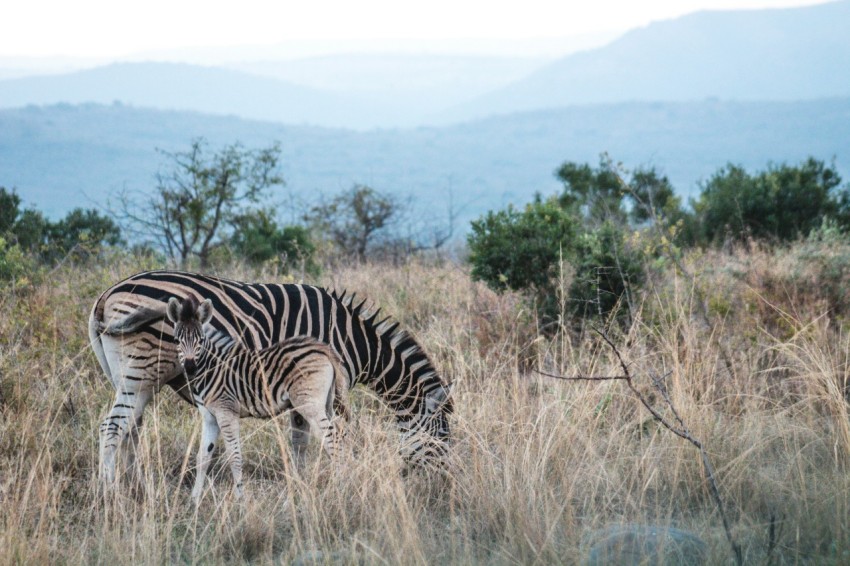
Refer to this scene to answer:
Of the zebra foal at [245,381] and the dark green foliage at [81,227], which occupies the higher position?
the zebra foal at [245,381]

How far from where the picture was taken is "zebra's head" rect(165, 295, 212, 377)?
4.84 m

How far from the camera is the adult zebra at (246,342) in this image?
5.21 meters

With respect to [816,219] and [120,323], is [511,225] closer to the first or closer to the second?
[120,323]

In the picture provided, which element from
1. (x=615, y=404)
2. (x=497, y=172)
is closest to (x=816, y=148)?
(x=497, y=172)

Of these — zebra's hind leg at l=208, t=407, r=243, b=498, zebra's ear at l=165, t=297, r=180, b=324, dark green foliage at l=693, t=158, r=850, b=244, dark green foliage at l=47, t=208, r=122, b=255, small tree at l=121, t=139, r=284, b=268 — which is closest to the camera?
zebra's ear at l=165, t=297, r=180, b=324

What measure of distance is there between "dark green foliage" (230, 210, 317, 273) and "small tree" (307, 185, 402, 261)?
2.46 metres

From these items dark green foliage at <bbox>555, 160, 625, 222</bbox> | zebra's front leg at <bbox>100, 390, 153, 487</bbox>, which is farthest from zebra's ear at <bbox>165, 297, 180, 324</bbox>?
dark green foliage at <bbox>555, 160, 625, 222</bbox>

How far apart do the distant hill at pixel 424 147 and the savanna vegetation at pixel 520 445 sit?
11244cm

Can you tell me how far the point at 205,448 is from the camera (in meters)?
5.05

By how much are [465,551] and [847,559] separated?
1656mm

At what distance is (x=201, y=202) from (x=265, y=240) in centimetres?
126

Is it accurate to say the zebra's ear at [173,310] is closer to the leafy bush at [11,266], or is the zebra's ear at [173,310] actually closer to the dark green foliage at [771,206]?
the leafy bush at [11,266]

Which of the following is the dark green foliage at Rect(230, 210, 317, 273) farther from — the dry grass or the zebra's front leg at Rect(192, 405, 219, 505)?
the zebra's front leg at Rect(192, 405, 219, 505)

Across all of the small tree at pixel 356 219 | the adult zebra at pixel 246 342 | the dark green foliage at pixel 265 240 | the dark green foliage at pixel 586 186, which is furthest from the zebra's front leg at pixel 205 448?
the dark green foliage at pixel 586 186
